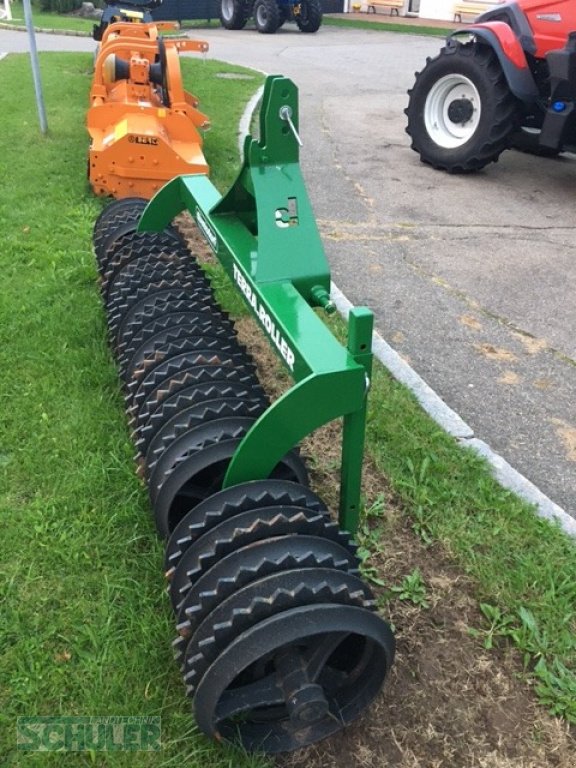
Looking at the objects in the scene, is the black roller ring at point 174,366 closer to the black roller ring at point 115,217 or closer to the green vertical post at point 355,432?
the green vertical post at point 355,432

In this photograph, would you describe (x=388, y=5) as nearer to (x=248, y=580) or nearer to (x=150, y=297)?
(x=150, y=297)

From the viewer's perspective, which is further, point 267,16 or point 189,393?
point 267,16

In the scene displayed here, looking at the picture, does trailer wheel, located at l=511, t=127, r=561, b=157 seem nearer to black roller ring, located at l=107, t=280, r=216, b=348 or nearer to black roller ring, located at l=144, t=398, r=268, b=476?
black roller ring, located at l=107, t=280, r=216, b=348

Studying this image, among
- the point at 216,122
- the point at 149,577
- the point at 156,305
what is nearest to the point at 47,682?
the point at 149,577

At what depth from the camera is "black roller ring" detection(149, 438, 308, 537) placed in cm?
224

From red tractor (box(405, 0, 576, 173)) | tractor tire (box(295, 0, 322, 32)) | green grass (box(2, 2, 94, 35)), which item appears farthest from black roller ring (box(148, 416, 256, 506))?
tractor tire (box(295, 0, 322, 32))

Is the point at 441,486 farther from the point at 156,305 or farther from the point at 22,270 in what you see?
the point at 22,270

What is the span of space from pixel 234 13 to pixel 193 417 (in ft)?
68.1

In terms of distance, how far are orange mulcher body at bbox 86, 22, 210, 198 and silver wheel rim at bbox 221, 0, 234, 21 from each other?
50.3 feet

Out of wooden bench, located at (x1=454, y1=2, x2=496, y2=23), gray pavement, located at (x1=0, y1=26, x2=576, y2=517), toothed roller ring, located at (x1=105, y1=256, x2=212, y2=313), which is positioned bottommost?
gray pavement, located at (x1=0, y1=26, x2=576, y2=517)

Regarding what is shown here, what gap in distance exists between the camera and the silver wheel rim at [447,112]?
6.90 metres

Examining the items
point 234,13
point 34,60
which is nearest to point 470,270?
point 34,60

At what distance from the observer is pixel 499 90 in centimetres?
642

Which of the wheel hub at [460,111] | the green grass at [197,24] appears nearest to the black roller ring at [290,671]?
the wheel hub at [460,111]
